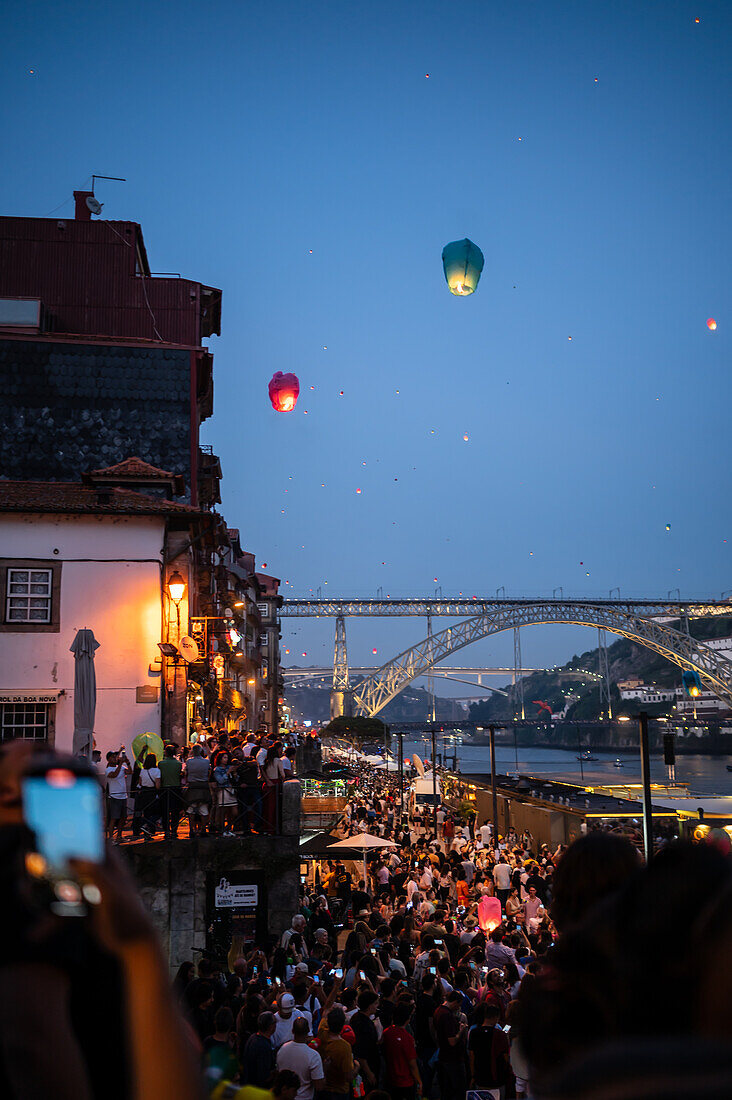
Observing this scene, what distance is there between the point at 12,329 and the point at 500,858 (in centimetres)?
2141

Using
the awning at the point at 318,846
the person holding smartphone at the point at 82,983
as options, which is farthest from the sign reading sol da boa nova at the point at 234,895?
the person holding smartphone at the point at 82,983

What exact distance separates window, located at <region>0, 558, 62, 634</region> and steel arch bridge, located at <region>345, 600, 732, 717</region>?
7581cm

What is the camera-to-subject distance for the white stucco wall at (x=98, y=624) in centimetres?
2098

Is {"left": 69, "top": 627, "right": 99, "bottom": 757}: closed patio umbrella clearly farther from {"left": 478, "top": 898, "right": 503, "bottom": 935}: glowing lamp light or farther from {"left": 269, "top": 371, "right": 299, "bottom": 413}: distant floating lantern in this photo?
{"left": 269, "top": 371, "right": 299, "bottom": 413}: distant floating lantern

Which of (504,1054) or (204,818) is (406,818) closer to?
(204,818)

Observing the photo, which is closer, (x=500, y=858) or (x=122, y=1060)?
(x=122, y=1060)

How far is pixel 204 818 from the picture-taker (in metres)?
15.7

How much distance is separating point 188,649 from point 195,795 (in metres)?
7.32

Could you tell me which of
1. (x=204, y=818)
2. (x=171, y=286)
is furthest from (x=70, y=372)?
(x=204, y=818)

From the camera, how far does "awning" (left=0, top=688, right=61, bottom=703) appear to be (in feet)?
68.1

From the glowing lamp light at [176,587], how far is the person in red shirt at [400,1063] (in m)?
13.9

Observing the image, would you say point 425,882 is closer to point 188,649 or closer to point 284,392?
point 188,649

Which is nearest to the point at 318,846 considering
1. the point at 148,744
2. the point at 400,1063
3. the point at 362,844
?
the point at 362,844

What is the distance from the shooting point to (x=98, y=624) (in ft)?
70.0
